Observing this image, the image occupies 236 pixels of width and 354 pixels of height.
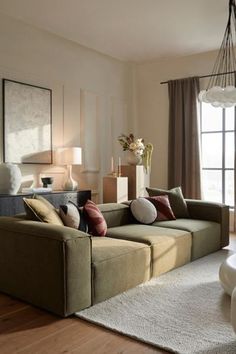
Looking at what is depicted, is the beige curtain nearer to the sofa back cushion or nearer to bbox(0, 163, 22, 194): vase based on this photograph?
the sofa back cushion

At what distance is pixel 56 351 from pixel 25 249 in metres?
0.86

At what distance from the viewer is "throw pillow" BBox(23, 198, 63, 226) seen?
3049 mm

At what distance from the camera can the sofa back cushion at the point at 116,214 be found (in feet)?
13.3

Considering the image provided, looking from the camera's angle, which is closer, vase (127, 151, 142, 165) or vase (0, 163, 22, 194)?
vase (0, 163, 22, 194)

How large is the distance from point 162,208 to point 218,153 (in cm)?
229

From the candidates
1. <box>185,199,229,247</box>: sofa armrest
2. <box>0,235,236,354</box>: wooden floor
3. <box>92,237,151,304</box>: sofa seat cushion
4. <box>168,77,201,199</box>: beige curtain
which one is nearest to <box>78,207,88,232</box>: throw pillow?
<box>92,237,151,304</box>: sofa seat cushion

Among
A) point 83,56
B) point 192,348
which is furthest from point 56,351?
point 83,56

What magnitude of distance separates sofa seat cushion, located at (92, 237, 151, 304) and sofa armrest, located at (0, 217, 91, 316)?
0.11 m

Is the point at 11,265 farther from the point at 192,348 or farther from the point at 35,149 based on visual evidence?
the point at 35,149

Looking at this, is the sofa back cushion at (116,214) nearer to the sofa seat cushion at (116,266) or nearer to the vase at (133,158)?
the sofa seat cushion at (116,266)

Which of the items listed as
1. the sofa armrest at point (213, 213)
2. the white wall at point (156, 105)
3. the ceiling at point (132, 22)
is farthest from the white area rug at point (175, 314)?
the white wall at point (156, 105)

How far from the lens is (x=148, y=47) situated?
233 inches

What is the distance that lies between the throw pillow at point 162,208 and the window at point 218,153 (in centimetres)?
204

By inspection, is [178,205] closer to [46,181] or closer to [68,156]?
[68,156]
